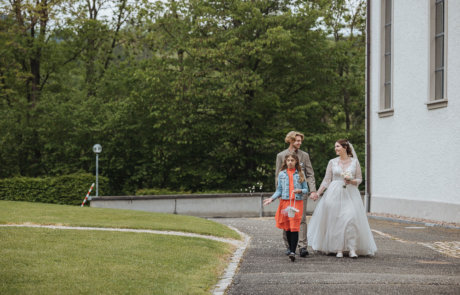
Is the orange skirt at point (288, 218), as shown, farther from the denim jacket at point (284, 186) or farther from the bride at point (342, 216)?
the bride at point (342, 216)

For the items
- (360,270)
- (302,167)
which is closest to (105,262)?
(360,270)

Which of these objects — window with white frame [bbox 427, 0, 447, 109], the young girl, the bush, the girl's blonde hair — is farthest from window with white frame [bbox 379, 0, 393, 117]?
the bush

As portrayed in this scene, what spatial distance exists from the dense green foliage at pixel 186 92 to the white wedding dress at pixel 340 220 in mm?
20458

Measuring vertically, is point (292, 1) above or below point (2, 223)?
above

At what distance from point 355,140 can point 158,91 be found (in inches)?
429

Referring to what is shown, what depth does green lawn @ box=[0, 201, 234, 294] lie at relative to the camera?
7.38 meters

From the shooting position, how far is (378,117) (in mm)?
24188

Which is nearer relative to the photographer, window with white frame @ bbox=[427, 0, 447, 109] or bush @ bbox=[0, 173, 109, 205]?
window with white frame @ bbox=[427, 0, 447, 109]

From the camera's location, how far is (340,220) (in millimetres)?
11164

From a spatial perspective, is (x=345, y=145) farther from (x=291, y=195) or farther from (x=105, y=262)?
(x=105, y=262)

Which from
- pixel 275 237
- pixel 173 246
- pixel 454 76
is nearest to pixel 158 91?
pixel 454 76

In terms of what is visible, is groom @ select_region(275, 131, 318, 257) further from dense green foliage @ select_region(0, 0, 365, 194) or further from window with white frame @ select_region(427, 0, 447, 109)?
dense green foliage @ select_region(0, 0, 365, 194)

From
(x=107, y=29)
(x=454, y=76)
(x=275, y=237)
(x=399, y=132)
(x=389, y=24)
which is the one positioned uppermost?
(x=107, y=29)

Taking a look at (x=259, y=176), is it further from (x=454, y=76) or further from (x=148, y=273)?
(x=148, y=273)
